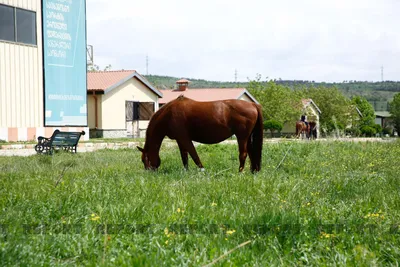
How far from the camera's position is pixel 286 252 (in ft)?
13.9

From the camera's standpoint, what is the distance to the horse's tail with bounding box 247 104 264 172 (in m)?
9.96

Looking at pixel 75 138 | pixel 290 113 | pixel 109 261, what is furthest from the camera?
pixel 290 113

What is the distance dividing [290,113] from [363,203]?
167 feet

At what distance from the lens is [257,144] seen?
9.98m

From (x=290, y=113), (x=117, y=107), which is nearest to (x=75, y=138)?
(x=117, y=107)

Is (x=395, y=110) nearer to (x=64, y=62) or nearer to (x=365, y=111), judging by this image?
(x=365, y=111)

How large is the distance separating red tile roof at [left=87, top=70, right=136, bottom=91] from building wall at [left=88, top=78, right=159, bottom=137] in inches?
23.7

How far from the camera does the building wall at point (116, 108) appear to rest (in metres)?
35.6

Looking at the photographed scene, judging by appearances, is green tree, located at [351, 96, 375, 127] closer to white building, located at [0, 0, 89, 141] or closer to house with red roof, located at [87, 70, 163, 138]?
house with red roof, located at [87, 70, 163, 138]

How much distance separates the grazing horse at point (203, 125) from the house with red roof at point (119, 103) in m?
25.8

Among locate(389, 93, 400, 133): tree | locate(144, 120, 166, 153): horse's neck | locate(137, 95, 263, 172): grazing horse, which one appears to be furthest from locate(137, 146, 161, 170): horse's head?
locate(389, 93, 400, 133): tree

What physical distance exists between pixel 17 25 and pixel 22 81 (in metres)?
2.85

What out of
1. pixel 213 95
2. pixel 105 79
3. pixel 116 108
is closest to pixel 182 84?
pixel 213 95

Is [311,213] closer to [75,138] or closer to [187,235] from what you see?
[187,235]
